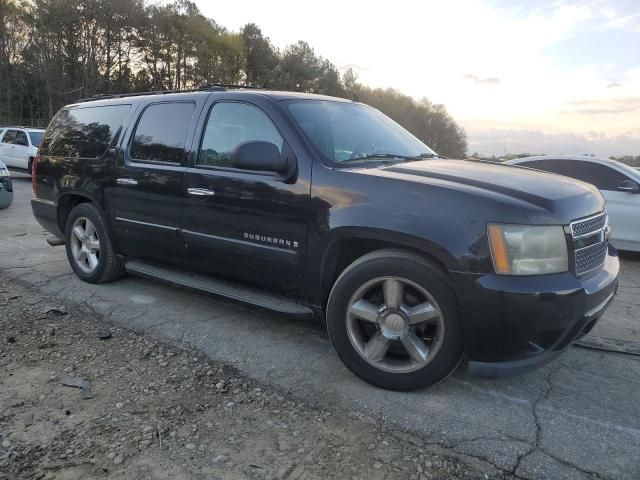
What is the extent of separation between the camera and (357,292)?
3.20 m

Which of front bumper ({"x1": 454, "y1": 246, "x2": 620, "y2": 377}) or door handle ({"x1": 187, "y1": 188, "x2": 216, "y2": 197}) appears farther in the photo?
door handle ({"x1": 187, "y1": 188, "x2": 216, "y2": 197})

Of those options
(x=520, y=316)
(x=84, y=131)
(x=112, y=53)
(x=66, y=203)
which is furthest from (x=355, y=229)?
(x=112, y=53)

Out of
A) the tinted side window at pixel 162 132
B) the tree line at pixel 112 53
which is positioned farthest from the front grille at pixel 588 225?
the tree line at pixel 112 53

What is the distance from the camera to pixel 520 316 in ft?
9.09

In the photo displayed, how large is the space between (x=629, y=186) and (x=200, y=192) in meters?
6.01

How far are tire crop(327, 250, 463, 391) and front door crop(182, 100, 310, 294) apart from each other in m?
0.48

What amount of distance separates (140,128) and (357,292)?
2.68 m

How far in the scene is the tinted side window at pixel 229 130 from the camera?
150 inches

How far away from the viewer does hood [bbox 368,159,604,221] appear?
2912mm

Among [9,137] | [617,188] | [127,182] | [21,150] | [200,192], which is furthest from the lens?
[9,137]

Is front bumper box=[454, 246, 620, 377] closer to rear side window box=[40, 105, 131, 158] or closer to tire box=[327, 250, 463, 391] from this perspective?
tire box=[327, 250, 463, 391]

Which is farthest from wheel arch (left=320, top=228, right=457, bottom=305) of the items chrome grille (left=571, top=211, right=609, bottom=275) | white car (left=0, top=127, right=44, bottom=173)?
white car (left=0, top=127, right=44, bottom=173)

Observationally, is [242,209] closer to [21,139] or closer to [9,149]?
[21,139]

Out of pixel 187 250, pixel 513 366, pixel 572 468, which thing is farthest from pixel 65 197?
pixel 572 468
